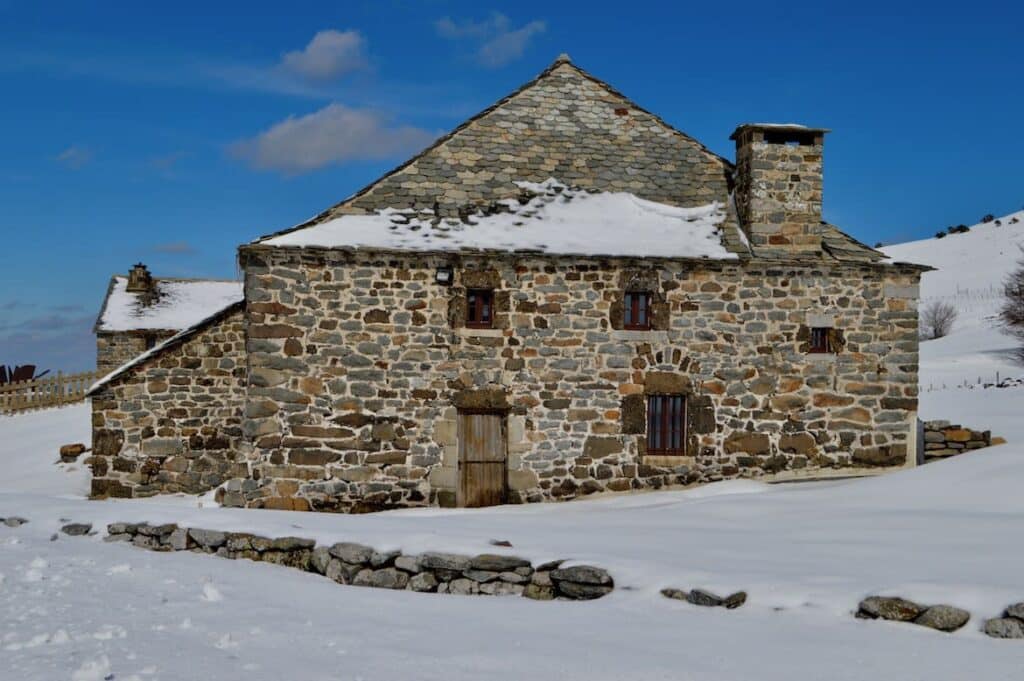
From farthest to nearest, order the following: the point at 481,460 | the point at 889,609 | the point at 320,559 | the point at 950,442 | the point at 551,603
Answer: the point at 950,442 → the point at 481,460 → the point at 320,559 → the point at 551,603 → the point at 889,609

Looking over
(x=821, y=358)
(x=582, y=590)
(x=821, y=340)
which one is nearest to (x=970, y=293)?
(x=821, y=340)

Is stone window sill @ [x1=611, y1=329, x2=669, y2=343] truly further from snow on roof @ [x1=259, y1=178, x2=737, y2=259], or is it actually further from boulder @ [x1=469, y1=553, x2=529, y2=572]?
boulder @ [x1=469, y1=553, x2=529, y2=572]

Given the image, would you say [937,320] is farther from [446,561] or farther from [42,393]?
[446,561]

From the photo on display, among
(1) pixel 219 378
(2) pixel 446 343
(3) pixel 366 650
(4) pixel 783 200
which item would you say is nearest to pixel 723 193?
(4) pixel 783 200

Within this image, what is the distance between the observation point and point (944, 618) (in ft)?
20.7

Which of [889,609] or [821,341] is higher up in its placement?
[821,341]

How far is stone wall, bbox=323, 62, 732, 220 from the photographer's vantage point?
49.0 ft

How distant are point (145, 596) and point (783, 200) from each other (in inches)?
458

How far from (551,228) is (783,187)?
13.1 feet

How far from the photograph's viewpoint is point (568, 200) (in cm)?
1520

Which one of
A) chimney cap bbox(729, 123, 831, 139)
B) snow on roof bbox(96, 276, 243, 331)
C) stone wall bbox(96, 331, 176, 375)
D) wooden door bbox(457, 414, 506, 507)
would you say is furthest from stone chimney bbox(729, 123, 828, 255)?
stone wall bbox(96, 331, 176, 375)

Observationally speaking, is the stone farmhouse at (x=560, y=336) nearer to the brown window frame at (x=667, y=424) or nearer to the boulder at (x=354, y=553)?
the brown window frame at (x=667, y=424)

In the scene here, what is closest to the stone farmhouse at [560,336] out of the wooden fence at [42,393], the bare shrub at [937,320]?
the wooden fence at [42,393]

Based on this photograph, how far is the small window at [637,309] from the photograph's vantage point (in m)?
14.4
